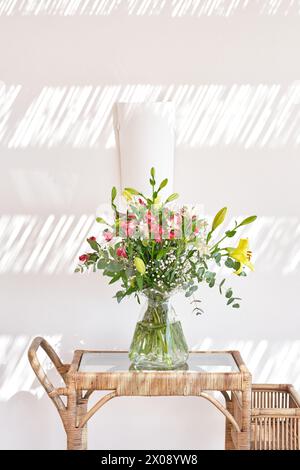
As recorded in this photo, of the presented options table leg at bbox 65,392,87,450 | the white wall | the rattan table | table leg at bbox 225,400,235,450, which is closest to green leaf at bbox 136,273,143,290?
the rattan table

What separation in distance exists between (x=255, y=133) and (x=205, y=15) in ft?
1.66

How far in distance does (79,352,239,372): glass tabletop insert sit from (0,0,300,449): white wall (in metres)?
0.21

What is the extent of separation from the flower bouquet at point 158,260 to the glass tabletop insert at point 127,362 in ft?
0.20

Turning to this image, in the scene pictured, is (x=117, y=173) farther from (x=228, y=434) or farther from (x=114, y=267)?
(x=228, y=434)

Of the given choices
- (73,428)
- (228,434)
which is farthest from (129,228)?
(228,434)

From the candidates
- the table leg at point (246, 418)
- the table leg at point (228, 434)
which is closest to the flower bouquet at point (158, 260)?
the table leg at point (246, 418)

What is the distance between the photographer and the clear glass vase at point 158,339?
2434 millimetres

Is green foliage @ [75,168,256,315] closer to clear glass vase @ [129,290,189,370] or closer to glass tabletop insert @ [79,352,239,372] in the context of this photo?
clear glass vase @ [129,290,189,370]

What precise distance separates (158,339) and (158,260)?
0.28m

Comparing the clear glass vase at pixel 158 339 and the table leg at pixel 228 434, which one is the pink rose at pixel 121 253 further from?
the table leg at pixel 228 434

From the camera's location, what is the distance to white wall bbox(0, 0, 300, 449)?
9.30 feet

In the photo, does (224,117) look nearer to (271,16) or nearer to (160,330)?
(271,16)

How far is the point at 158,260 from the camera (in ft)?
7.78

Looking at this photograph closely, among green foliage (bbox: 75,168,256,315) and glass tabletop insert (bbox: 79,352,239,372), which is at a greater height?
green foliage (bbox: 75,168,256,315)
